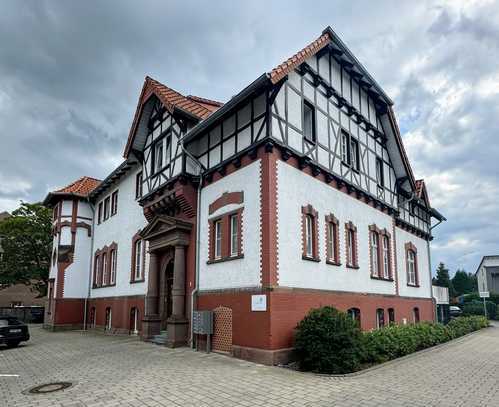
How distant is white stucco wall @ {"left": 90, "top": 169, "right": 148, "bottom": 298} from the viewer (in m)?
21.3

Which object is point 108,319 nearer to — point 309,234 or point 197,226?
point 197,226

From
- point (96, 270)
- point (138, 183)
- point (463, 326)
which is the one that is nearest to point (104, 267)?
point (96, 270)

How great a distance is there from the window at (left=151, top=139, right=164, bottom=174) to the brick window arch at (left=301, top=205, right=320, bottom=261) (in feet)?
22.9

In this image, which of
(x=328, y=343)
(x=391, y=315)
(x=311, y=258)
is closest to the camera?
(x=328, y=343)

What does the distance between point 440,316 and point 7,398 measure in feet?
96.8

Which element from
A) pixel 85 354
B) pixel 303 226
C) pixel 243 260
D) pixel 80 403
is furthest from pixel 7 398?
pixel 303 226

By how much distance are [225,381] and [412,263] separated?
1809 cm

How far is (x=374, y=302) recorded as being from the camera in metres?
18.0

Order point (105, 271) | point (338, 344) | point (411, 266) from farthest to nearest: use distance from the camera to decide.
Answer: point (105, 271) → point (411, 266) → point (338, 344)

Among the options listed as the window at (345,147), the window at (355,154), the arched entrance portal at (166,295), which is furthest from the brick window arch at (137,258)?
the window at (355,154)

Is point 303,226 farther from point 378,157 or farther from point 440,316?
point 440,316

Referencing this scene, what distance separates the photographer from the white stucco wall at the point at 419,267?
72.3 ft

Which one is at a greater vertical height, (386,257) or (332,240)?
(332,240)

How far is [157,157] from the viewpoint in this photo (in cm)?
1834
